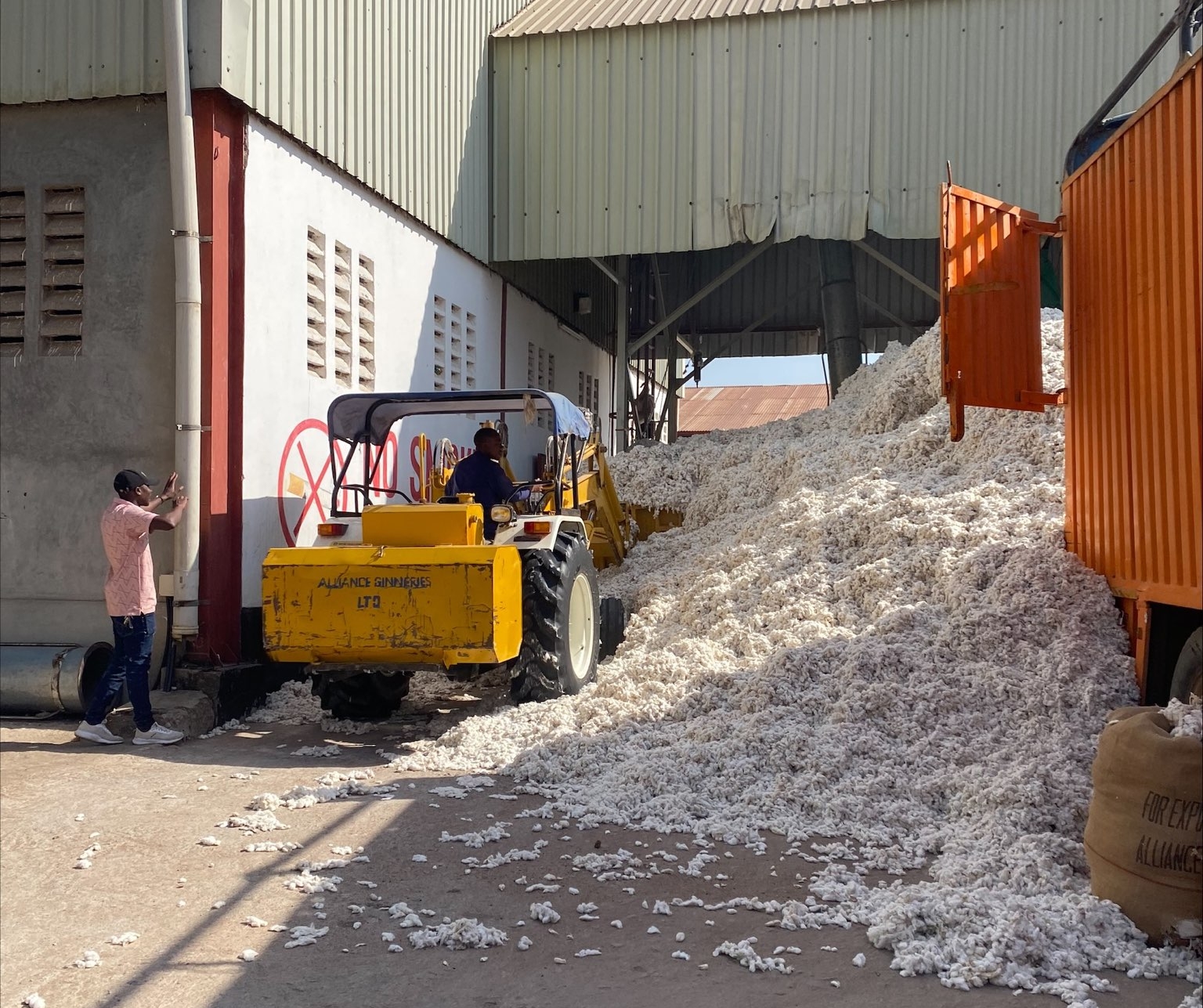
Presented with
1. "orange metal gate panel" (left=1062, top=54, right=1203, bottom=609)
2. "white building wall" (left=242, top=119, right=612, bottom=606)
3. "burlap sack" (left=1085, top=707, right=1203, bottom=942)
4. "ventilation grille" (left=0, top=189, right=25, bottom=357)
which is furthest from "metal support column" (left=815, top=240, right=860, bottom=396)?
"burlap sack" (left=1085, top=707, right=1203, bottom=942)

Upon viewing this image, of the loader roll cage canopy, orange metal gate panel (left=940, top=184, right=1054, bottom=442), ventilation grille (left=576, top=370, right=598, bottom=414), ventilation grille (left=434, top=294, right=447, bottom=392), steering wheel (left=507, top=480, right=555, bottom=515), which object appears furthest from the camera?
ventilation grille (left=576, top=370, right=598, bottom=414)

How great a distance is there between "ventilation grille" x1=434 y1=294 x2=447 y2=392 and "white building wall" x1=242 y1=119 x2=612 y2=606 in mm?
43

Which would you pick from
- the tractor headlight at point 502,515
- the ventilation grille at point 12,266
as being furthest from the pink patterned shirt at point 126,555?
the ventilation grille at point 12,266

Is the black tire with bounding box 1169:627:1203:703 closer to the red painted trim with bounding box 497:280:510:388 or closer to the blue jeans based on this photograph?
the blue jeans

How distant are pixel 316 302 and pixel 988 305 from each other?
6231 mm

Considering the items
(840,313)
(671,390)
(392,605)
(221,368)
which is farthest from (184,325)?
(671,390)

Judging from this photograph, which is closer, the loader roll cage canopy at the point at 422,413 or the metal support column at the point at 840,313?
the loader roll cage canopy at the point at 422,413

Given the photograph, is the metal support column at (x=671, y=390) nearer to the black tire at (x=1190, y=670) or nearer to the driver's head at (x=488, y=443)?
the driver's head at (x=488, y=443)

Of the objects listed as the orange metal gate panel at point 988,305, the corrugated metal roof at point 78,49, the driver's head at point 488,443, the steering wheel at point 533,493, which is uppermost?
the corrugated metal roof at point 78,49

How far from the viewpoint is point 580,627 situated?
843 centimetres

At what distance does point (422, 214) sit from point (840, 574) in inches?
283

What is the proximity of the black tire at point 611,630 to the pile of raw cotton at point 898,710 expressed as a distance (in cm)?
15

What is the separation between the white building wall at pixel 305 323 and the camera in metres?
9.27

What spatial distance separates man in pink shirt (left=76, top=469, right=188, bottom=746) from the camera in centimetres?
769
